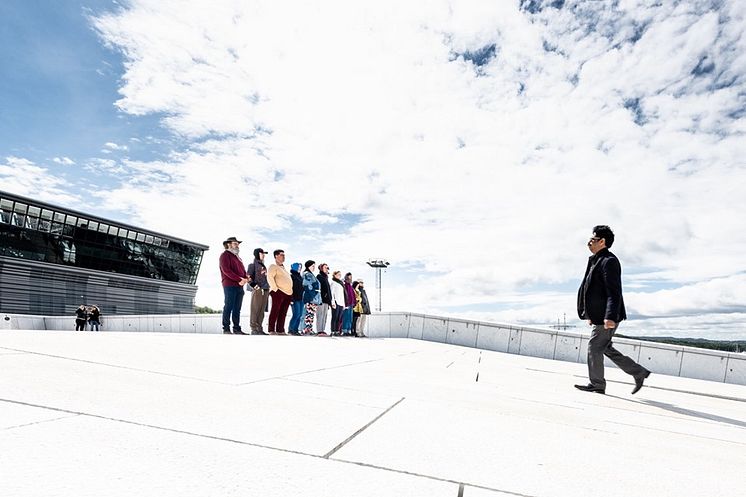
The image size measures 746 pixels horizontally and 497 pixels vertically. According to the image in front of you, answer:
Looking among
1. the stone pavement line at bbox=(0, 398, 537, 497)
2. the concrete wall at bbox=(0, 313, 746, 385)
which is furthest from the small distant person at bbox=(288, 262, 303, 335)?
the stone pavement line at bbox=(0, 398, 537, 497)

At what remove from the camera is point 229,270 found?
8.91 metres

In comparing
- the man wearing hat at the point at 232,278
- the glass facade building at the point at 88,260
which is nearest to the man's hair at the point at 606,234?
the man wearing hat at the point at 232,278

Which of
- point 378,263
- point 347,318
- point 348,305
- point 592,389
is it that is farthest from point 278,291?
point 378,263

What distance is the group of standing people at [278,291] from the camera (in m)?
9.05

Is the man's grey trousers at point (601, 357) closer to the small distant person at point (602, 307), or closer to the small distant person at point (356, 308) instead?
→ the small distant person at point (602, 307)

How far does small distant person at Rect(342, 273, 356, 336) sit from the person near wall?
358cm

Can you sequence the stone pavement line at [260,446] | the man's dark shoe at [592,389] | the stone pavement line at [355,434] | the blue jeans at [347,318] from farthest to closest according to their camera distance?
the blue jeans at [347,318], the man's dark shoe at [592,389], the stone pavement line at [355,434], the stone pavement line at [260,446]

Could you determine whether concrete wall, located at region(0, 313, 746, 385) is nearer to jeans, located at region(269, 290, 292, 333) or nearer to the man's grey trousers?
jeans, located at region(269, 290, 292, 333)

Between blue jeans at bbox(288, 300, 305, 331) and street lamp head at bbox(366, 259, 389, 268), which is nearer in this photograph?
blue jeans at bbox(288, 300, 305, 331)

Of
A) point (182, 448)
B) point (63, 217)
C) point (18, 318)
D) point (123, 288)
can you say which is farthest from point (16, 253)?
point (182, 448)

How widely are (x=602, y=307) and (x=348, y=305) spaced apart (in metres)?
9.04

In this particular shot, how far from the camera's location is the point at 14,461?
1317 millimetres

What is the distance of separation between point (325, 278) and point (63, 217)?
138 ft

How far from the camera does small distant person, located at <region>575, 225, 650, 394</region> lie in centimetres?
498
